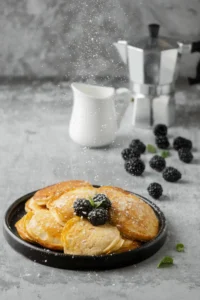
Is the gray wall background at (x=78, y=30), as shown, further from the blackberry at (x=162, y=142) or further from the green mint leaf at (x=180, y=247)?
the green mint leaf at (x=180, y=247)

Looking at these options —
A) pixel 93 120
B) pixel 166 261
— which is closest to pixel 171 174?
pixel 93 120

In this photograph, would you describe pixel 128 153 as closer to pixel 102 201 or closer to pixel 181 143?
pixel 181 143

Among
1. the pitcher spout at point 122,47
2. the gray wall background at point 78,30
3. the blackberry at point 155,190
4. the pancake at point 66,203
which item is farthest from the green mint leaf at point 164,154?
the gray wall background at point 78,30

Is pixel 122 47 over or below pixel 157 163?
over

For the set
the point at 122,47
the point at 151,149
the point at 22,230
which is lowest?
the point at 151,149

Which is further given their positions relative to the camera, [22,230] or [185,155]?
[185,155]

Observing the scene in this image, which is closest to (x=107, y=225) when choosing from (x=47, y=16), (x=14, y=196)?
(x=14, y=196)
